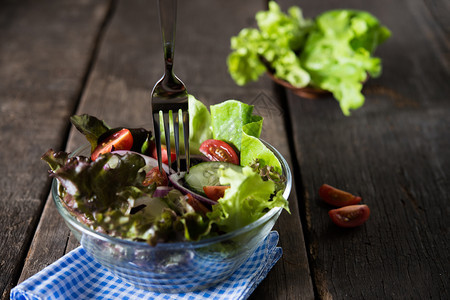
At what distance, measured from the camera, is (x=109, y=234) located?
44.5 inches

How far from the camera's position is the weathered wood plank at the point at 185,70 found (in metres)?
1.58

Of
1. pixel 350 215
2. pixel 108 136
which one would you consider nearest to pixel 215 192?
pixel 108 136

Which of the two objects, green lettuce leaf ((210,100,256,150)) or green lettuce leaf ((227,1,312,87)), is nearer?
green lettuce leaf ((210,100,256,150))

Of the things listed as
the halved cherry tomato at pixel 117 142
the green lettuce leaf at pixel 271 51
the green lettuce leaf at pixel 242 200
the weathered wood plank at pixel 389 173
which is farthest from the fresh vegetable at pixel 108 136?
the green lettuce leaf at pixel 271 51

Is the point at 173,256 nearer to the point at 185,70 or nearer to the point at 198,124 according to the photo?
the point at 198,124

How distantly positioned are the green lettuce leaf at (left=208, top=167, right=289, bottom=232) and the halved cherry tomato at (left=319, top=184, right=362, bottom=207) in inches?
20.0

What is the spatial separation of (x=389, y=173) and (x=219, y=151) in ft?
2.34

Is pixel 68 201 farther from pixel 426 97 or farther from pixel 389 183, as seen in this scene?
pixel 426 97

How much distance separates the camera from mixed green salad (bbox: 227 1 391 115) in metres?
2.25

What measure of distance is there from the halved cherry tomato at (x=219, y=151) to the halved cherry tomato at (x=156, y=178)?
0.16 metres

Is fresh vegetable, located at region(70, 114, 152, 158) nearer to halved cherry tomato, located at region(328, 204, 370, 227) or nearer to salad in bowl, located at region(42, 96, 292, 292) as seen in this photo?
salad in bowl, located at region(42, 96, 292, 292)

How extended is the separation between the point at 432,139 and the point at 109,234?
4.59 feet

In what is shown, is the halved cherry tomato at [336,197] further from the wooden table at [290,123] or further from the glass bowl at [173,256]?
the glass bowl at [173,256]

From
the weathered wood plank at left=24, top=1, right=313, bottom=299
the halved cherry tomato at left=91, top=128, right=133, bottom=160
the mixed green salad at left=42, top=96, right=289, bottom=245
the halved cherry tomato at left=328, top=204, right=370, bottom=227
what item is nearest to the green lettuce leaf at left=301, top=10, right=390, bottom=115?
the weathered wood plank at left=24, top=1, right=313, bottom=299
